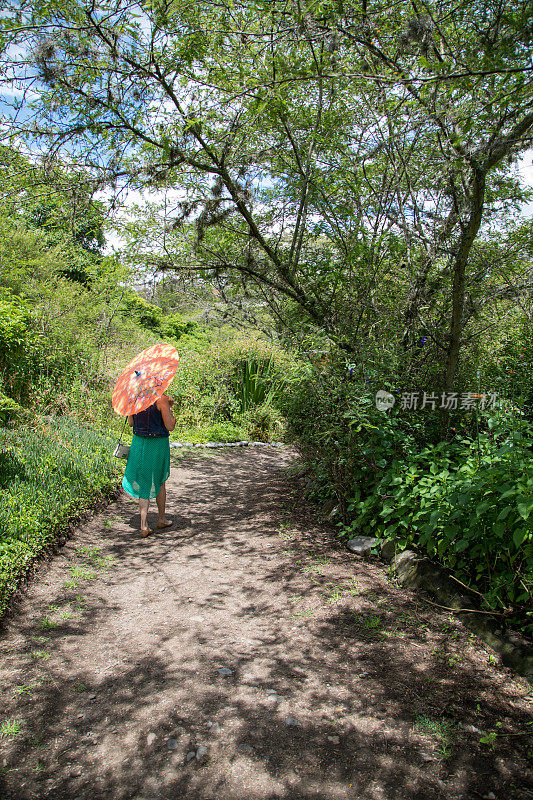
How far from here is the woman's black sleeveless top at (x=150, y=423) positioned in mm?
4543

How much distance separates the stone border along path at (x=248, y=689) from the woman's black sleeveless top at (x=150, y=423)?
3.75 ft

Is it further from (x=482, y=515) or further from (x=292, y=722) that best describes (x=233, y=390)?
(x=292, y=722)

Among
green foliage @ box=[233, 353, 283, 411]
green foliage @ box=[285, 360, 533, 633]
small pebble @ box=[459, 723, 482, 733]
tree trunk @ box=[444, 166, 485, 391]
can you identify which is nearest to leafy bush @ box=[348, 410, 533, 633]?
green foliage @ box=[285, 360, 533, 633]

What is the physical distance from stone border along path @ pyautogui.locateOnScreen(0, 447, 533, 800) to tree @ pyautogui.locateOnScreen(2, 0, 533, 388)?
2.31 m

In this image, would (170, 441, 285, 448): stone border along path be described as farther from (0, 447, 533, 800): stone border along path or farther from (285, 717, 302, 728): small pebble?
(285, 717, 302, 728): small pebble

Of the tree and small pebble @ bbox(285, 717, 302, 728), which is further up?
the tree

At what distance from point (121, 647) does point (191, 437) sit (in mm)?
6572

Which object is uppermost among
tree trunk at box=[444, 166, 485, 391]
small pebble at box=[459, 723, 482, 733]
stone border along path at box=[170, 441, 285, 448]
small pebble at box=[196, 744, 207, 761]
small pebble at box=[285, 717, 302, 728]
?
tree trunk at box=[444, 166, 485, 391]

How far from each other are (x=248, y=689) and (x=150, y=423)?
2603mm

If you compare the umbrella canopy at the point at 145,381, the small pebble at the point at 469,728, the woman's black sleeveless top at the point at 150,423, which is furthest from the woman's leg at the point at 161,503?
the small pebble at the point at 469,728

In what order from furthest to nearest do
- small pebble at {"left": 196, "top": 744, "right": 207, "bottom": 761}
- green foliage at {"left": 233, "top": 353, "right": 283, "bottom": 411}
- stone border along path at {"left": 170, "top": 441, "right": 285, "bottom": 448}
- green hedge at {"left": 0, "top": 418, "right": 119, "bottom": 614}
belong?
green foliage at {"left": 233, "top": 353, "right": 283, "bottom": 411}, stone border along path at {"left": 170, "top": 441, "right": 285, "bottom": 448}, green hedge at {"left": 0, "top": 418, "right": 119, "bottom": 614}, small pebble at {"left": 196, "top": 744, "right": 207, "bottom": 761}

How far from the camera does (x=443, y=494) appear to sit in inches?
126

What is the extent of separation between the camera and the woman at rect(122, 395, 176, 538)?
4566 mm

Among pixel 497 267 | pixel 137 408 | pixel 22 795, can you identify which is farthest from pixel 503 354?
pixel 22 795
